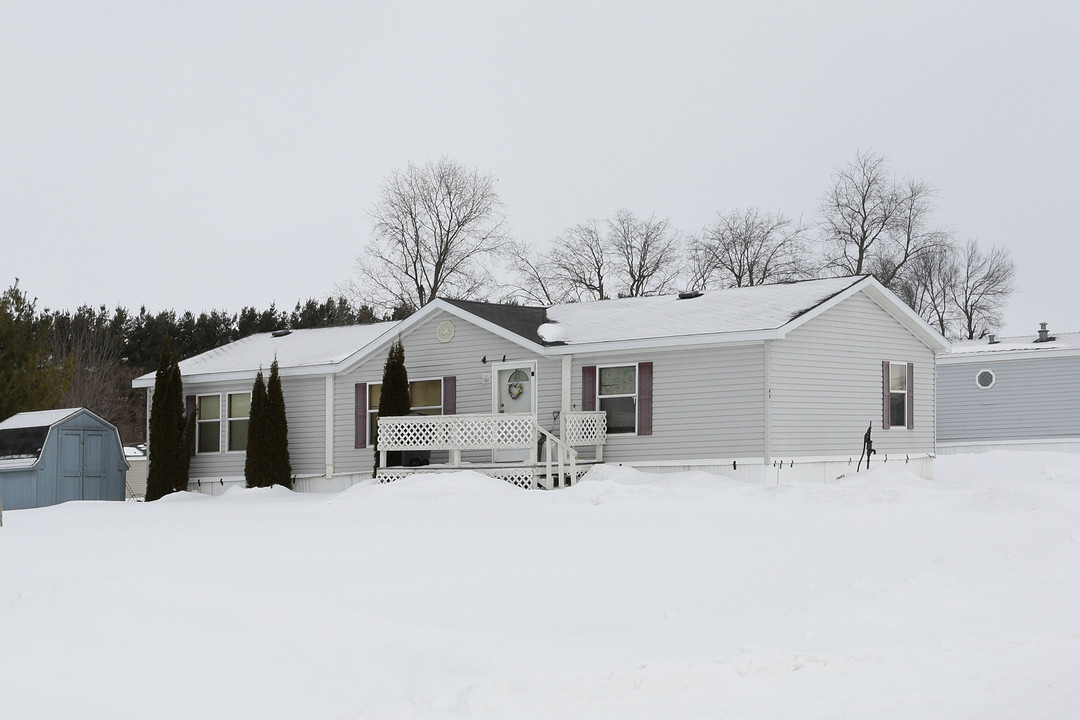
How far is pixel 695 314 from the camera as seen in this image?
21078 millimetres

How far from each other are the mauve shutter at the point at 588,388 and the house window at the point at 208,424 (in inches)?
373

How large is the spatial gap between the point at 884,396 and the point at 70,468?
56.4 feet

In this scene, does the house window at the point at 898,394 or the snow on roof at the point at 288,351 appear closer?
the house window at the point at 898,394

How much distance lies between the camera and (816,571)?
1172 cm

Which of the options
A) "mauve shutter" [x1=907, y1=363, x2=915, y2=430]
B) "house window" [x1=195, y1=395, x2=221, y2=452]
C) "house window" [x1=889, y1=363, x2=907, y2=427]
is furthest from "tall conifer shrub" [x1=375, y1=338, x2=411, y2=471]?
"mauve shutter" [x1=907, y1=363, x2=915, y2=430]

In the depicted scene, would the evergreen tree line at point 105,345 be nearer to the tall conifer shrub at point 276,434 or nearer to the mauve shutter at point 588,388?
the tall conifer shrub at point 276,434

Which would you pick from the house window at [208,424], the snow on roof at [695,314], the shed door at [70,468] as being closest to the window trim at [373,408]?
the snow on roof at [695,314]

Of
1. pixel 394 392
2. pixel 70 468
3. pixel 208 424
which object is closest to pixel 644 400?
pixel 394 392

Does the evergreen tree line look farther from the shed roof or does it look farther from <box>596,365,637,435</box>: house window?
<box>596,365,637,435</box>: house window

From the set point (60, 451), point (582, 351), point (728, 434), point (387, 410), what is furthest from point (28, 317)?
point (728, 434)

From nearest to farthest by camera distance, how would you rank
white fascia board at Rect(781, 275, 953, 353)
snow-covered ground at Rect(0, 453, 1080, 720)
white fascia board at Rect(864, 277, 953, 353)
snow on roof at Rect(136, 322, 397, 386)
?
1. snow-covered ground at Rect(0, 453, 1080, 720)
2. white fascia board at Rect(781, 275, 953, 353)
3. white fascia board at Rect(864, 277, 953, 353)
4. snow on roof at Rect(136, 322, 397, 386)

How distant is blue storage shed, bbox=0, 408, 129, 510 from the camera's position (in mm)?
23734

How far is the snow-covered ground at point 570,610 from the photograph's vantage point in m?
7.30

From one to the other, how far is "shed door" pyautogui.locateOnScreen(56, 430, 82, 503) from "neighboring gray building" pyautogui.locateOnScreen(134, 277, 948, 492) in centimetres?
323
